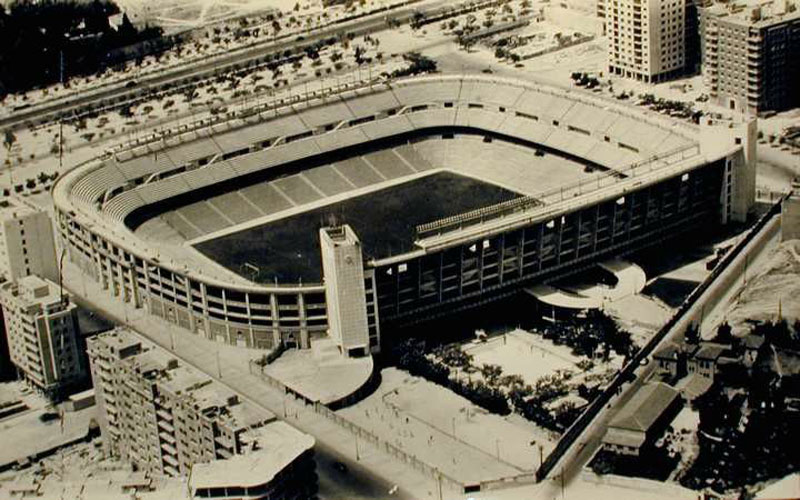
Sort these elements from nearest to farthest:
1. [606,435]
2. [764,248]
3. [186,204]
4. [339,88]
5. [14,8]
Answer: [606,435] → [764,248] → [186,204] → [339,88] → [14,8]

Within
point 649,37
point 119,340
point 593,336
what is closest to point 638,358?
point 593,336

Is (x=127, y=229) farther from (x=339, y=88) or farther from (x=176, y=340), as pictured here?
(x=339, y=88)

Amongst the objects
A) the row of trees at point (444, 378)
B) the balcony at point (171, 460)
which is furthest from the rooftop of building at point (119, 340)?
the row of trees at point (444, 378)

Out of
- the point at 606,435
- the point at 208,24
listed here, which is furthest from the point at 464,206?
the point at 208,24

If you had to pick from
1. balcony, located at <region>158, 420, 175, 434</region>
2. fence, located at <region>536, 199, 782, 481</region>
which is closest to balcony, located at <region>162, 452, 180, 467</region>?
balcony, located at <region>158, 420, 175, 434</region>

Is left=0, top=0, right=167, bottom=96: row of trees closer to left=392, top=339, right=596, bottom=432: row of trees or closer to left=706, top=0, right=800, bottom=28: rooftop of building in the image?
left=706, top=0, right=800, bottom=28: rooftop of building

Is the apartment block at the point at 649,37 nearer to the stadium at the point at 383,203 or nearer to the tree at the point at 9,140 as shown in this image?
the stadium at the point at 383,203
